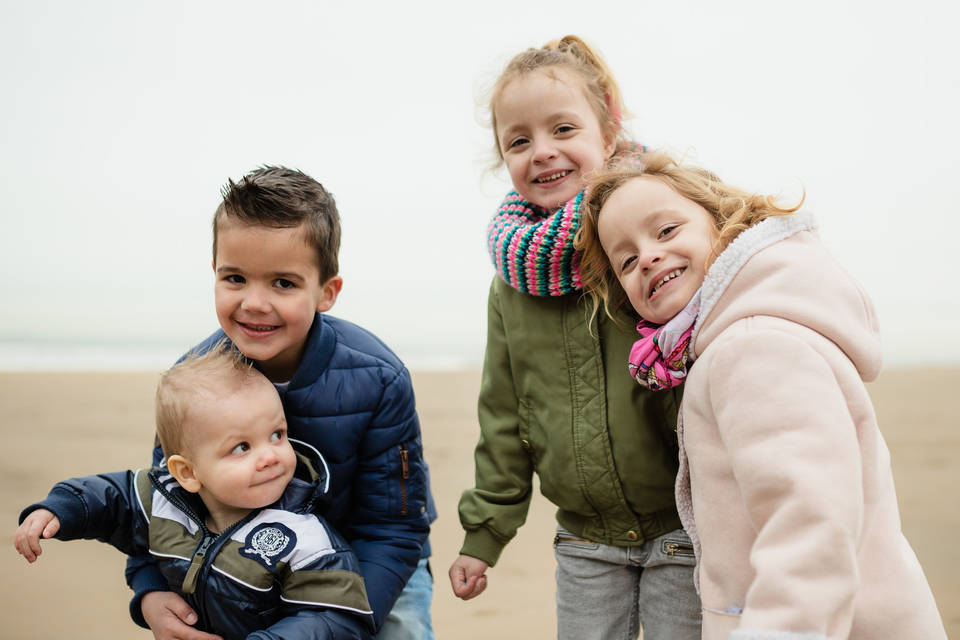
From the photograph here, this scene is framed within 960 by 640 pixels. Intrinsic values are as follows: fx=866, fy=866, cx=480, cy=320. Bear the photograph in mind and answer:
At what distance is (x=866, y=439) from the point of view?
1.46 m

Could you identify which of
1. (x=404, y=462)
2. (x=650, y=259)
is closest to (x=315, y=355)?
(x=404, y=462)

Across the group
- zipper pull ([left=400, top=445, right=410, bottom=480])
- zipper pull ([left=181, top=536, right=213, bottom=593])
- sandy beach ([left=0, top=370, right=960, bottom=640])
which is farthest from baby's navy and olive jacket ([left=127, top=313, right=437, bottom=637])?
sandy beach ([left=0, top=370, right=960, bottom=640])

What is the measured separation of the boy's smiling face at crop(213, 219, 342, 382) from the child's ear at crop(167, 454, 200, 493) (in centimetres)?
27

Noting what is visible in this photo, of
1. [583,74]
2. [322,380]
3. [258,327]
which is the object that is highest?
Result: [583,74]

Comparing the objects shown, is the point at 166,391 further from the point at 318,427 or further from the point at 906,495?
the point at 906,495

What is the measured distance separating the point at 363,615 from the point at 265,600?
21cm

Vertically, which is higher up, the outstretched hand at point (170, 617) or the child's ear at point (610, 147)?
the child's ear at point (610, 147)

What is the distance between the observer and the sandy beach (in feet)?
11.5

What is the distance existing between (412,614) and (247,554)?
503 millimetres

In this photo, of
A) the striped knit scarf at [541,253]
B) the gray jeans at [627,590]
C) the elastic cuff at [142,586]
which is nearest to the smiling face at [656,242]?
the striped knit scarf at [541,253]

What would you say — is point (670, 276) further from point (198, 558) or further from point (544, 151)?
point (198, 558)

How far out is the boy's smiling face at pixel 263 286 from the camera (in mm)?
1938

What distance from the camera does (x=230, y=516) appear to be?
1947 millimetres

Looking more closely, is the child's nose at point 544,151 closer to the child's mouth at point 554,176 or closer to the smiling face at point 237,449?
the child's mouth at point 554,176
